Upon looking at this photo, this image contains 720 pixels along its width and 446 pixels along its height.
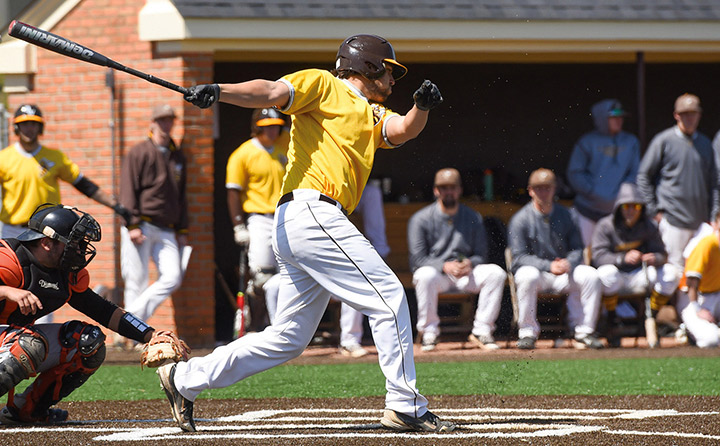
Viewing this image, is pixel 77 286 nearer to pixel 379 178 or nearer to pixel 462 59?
pixel 462 59

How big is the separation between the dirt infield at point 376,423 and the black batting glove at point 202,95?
1.40 meters

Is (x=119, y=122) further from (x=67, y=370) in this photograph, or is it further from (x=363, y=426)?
(x=363, y=426)

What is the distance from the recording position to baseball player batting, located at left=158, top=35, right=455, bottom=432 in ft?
17.2

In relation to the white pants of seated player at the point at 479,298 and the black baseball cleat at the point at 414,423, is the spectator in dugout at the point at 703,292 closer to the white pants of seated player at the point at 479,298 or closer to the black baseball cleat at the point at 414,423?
the white pants of seated player at the point at 479,298

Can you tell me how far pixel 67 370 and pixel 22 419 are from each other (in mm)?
352

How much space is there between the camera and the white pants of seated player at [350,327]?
1029cm

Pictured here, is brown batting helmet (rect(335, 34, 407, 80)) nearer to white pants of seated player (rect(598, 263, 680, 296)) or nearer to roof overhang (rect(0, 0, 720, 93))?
roof overhang (rect(0, 0, 720, 93))

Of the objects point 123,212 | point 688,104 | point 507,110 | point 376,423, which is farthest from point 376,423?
point 507,110

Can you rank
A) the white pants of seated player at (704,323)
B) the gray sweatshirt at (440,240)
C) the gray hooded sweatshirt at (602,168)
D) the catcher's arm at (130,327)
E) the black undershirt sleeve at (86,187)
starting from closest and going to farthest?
the catcher's arm at (130,327) → the black undershirt sleeve at (86,187) → the white pants of seated player at (704,323) → the gray sweatshirt at (440,240) → the gray hooded sweatshirt at (602,168)

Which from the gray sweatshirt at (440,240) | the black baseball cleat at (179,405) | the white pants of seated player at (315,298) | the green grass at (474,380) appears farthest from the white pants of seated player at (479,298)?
the black baseball cleat at (179,405)

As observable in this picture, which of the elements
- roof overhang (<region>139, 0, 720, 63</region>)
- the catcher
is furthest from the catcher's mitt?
roof overhang (<region>139, 0, 720, 63</region>)

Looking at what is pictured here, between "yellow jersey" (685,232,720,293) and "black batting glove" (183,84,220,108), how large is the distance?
6.67 meters

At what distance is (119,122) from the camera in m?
11.3

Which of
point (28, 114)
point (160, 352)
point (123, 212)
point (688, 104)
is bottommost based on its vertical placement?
point (160, 352)
